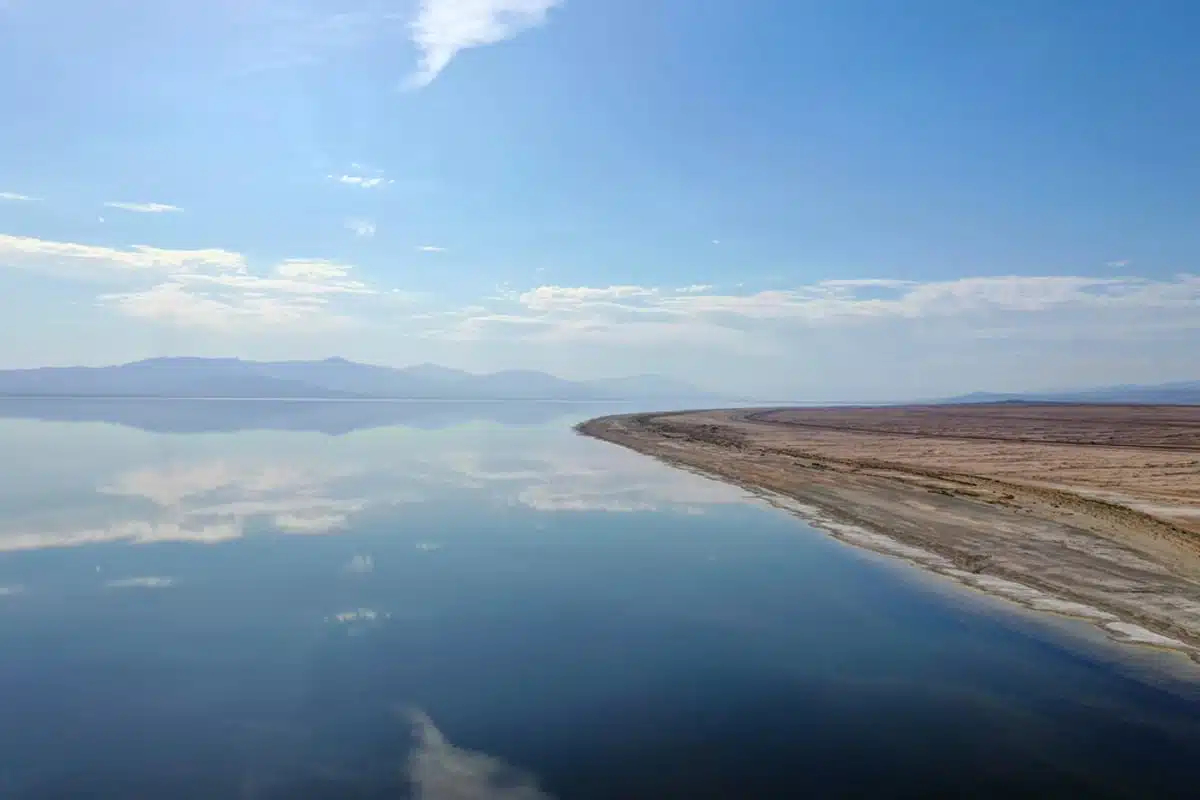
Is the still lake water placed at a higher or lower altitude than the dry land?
lower

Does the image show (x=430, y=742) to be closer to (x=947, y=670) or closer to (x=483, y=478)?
(x=947, y=670)

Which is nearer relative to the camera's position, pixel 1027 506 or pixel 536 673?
pixel 536 673

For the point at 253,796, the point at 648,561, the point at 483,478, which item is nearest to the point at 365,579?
the point at 648,561

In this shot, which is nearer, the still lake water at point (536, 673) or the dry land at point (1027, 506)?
the still lake water at point (536, 673)

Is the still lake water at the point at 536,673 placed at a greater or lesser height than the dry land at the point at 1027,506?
lesser
